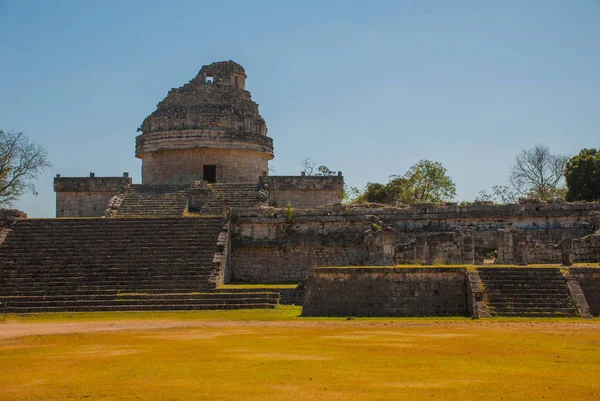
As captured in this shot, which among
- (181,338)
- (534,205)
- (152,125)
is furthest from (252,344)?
(152,125)

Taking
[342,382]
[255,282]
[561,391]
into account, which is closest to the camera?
[561,391]

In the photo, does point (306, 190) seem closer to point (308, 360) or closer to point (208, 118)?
point (208, 118)

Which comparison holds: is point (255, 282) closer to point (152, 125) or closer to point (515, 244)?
point (515, 244)

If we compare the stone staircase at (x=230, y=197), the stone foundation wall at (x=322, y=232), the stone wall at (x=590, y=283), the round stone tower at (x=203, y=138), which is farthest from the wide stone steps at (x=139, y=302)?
the round stone tower at (x=203, y=138)

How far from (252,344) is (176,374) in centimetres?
354

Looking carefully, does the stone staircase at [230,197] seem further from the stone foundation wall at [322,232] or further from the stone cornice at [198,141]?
the stone cornice at [198,141]

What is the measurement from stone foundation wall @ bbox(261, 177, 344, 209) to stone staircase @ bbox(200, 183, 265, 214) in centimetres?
114

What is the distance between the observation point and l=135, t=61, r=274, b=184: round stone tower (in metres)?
38.0

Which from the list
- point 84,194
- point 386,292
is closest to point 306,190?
point 84,194

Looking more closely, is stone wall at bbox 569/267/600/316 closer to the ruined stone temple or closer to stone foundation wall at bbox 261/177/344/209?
the ruined stone temple

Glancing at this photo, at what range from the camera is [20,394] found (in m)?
10.5

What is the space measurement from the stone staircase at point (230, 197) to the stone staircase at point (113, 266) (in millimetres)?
3272

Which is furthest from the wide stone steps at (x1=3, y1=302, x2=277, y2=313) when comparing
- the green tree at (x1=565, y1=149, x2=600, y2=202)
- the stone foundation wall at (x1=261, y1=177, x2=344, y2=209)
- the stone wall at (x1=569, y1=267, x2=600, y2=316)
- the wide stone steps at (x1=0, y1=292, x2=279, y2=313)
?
the green tree at (x1=565, y1=149, x2=600, y2=202)

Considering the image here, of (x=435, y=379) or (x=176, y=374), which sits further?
(x=176, y=374)
